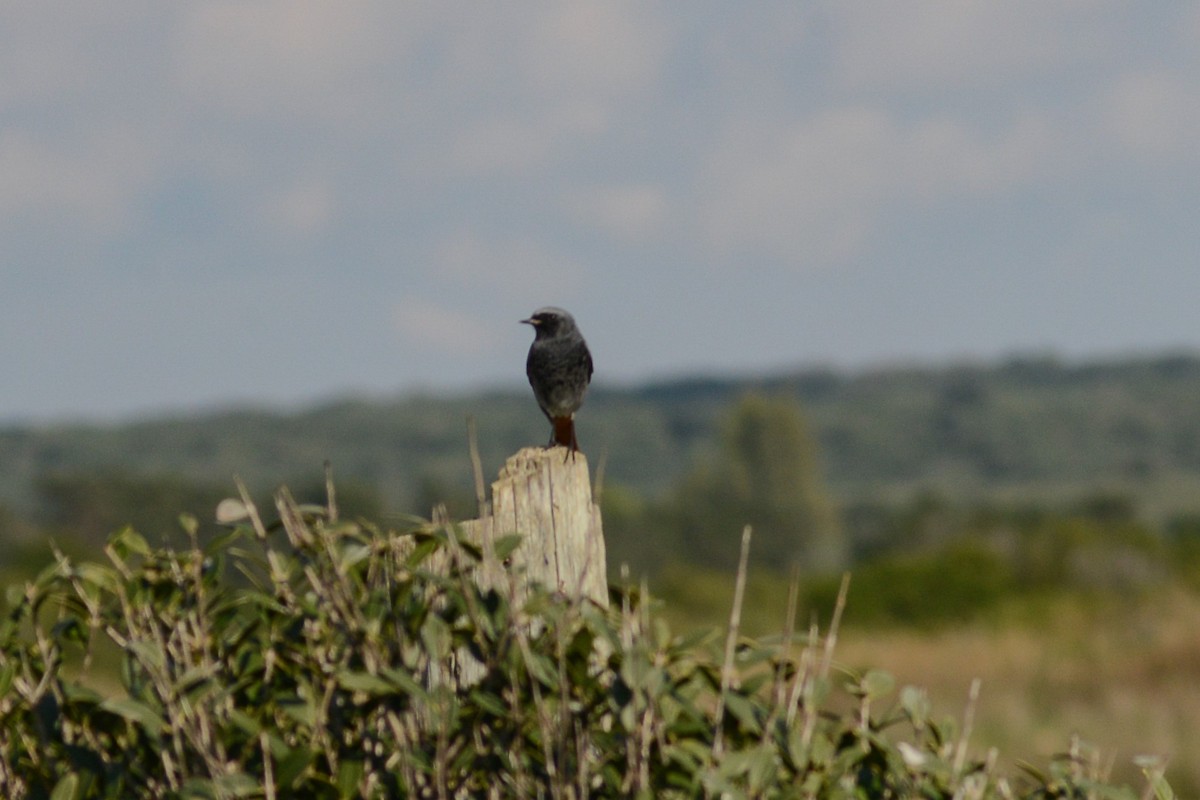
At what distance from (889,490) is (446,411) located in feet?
182

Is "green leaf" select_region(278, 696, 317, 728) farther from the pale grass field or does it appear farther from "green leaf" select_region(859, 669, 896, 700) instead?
the pale grass field

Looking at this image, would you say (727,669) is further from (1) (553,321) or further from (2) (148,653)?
Answer: (1) (553,321)

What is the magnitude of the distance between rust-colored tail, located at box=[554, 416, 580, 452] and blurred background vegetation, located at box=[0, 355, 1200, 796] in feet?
0.94

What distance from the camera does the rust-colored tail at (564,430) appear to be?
15.3 feet

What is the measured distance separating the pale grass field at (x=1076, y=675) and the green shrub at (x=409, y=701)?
914 centimetres

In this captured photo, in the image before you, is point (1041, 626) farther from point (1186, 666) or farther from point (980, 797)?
point (980, 797)

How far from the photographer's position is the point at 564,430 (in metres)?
4.80

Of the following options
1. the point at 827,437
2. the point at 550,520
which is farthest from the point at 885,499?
the point at 550,520

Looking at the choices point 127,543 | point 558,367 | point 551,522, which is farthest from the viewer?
point 558,367

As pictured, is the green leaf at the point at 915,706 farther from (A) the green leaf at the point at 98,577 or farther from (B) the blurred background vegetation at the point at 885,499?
(A) the green leaf at the point at 98,577

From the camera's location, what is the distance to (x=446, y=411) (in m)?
179

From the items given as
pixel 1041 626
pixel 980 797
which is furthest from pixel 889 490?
pixel 980 797

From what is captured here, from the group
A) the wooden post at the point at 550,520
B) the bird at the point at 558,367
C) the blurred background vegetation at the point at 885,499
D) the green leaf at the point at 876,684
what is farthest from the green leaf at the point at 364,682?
the bird at the point at 558,367

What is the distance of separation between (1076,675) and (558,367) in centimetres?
1744
